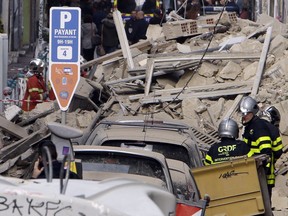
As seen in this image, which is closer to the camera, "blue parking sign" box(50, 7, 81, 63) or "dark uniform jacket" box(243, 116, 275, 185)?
"dark uniform jacket" box(243, 116, 275, 185)

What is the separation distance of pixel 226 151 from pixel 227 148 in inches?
1.4

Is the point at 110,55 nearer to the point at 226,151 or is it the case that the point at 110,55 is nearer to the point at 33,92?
the point at 33,92

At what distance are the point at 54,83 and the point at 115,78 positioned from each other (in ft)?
23.7

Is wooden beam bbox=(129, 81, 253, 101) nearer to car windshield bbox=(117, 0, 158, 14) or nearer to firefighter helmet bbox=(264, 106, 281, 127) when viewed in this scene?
firefighter helmet bbox=(264, 106, 281, 127)

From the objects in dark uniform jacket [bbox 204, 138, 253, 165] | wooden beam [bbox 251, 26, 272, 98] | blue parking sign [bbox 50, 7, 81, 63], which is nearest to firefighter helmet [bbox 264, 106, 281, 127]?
dark uniform jacket [bbox 204, 138, 253, 165]

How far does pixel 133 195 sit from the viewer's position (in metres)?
4.61

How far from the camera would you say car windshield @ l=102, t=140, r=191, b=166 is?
469 inches

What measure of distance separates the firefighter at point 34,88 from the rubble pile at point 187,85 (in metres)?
0.54

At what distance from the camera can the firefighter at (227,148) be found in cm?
1192

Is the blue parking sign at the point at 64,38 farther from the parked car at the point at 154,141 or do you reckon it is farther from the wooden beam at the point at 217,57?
the wooden beam at the point at 217,57

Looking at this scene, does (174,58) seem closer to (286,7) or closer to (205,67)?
(205,67)

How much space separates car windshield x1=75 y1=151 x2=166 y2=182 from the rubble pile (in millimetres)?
6105

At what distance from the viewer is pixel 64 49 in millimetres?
13508

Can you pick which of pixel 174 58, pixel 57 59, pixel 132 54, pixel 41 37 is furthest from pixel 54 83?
pixel 41 37
